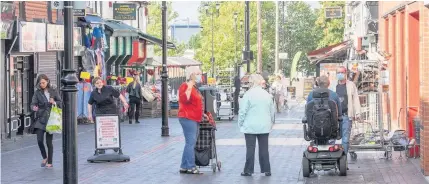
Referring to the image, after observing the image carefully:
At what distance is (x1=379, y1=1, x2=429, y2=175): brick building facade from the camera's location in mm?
17344

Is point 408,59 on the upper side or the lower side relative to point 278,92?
upper

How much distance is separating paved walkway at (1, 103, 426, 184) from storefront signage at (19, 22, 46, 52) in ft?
10.5

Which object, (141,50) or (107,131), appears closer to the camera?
(107,131)

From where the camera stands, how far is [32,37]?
30641mm

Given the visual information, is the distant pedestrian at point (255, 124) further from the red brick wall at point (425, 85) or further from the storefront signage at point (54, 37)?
the storefront signage at point (54, 37)

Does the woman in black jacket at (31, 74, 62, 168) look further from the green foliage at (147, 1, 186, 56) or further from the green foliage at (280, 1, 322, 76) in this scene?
the green foliage at (280, 1, 322, 76)

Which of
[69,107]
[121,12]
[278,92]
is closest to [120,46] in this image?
[121,12]

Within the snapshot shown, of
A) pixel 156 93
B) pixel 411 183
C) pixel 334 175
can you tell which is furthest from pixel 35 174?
pixel 156 93

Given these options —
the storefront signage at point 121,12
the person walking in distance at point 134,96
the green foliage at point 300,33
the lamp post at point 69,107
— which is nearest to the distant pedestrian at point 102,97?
the lamp post at point 69,107

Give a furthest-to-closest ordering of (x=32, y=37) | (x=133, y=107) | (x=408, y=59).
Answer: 1. (x=133, y=107)
2. (x=32, y=37)
3. (x=408, y=59)

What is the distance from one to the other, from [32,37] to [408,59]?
38.2 ft

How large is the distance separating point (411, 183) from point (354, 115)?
351 centimetres

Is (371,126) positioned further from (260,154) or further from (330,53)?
(330,53)

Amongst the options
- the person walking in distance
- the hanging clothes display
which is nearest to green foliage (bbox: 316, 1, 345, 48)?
the person walking in distance
